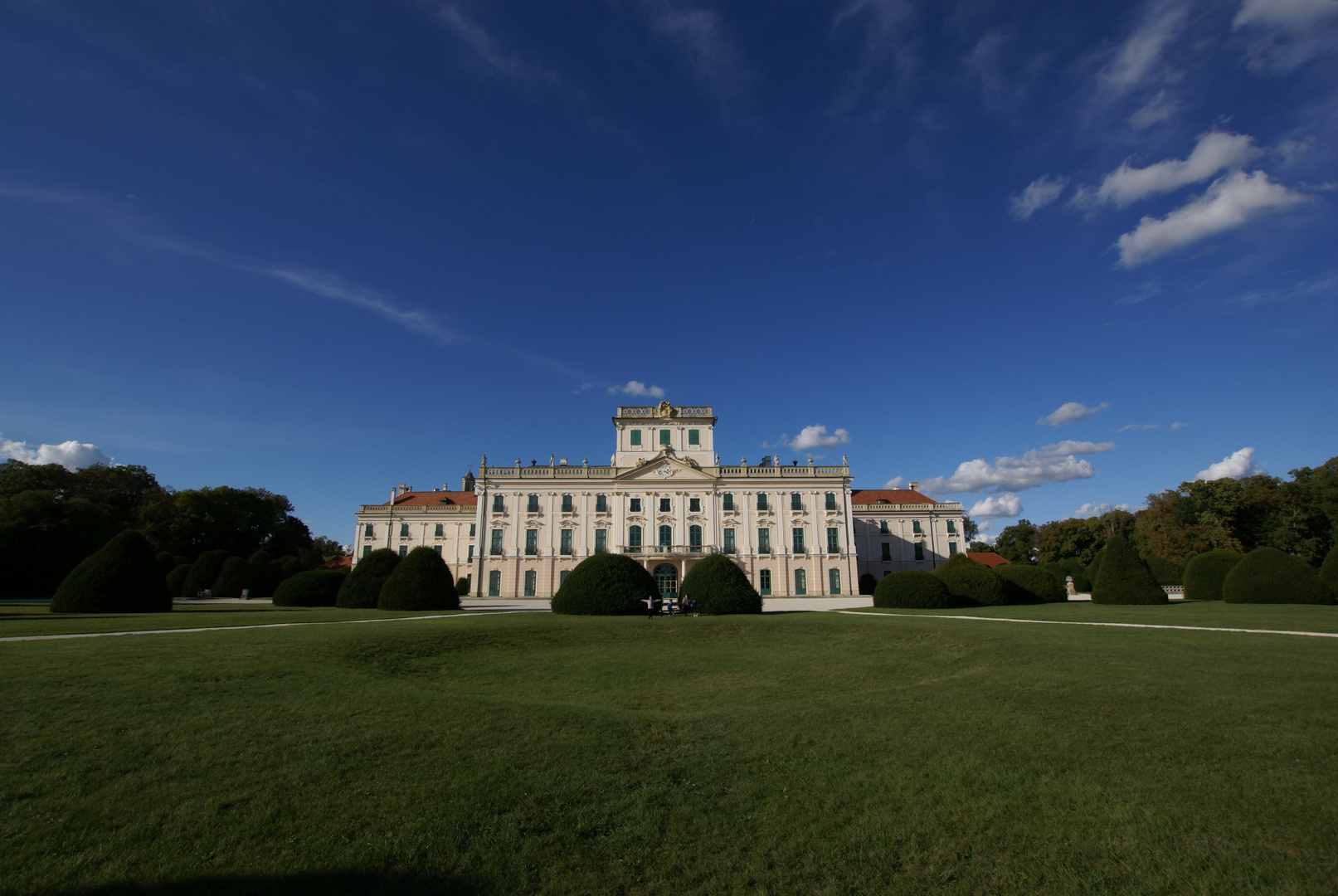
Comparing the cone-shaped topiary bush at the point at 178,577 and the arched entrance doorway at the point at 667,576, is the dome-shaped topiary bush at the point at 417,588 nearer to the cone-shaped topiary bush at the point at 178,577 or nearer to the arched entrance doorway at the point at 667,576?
the cone-shaped topiary bush at the point at 178,577

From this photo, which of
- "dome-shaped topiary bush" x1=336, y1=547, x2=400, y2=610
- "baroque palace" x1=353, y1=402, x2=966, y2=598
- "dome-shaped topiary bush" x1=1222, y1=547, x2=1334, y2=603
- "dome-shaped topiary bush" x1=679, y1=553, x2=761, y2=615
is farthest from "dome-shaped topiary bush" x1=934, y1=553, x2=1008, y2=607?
"dome-shaped topiary bush" x1=336, y1=547, x2=400, y2=610

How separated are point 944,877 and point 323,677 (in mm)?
9045

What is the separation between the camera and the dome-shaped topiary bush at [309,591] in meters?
28.6

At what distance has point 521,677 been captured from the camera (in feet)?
40.9

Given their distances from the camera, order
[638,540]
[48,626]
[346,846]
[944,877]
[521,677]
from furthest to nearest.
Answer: [638,540] → [48,626] → [521,677] → [346,846] → [944,877]

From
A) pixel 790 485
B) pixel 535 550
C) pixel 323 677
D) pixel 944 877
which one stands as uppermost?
pixel 790 485

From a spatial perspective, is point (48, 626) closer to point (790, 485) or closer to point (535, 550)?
point (535, 550)

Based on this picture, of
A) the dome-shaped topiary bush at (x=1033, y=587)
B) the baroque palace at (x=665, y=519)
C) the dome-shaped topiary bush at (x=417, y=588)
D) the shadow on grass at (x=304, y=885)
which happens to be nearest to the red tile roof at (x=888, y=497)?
the baroque palace at (x=665, y=519)

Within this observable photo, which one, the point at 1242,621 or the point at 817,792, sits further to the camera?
the point at 1242,621

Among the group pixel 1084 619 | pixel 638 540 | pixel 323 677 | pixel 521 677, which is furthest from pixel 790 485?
pixel 323 677

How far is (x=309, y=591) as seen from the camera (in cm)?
2884

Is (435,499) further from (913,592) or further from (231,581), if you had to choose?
(913,592)

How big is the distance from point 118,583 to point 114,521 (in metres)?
31.0

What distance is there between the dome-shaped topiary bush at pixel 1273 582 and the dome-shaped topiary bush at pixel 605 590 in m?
22.6
